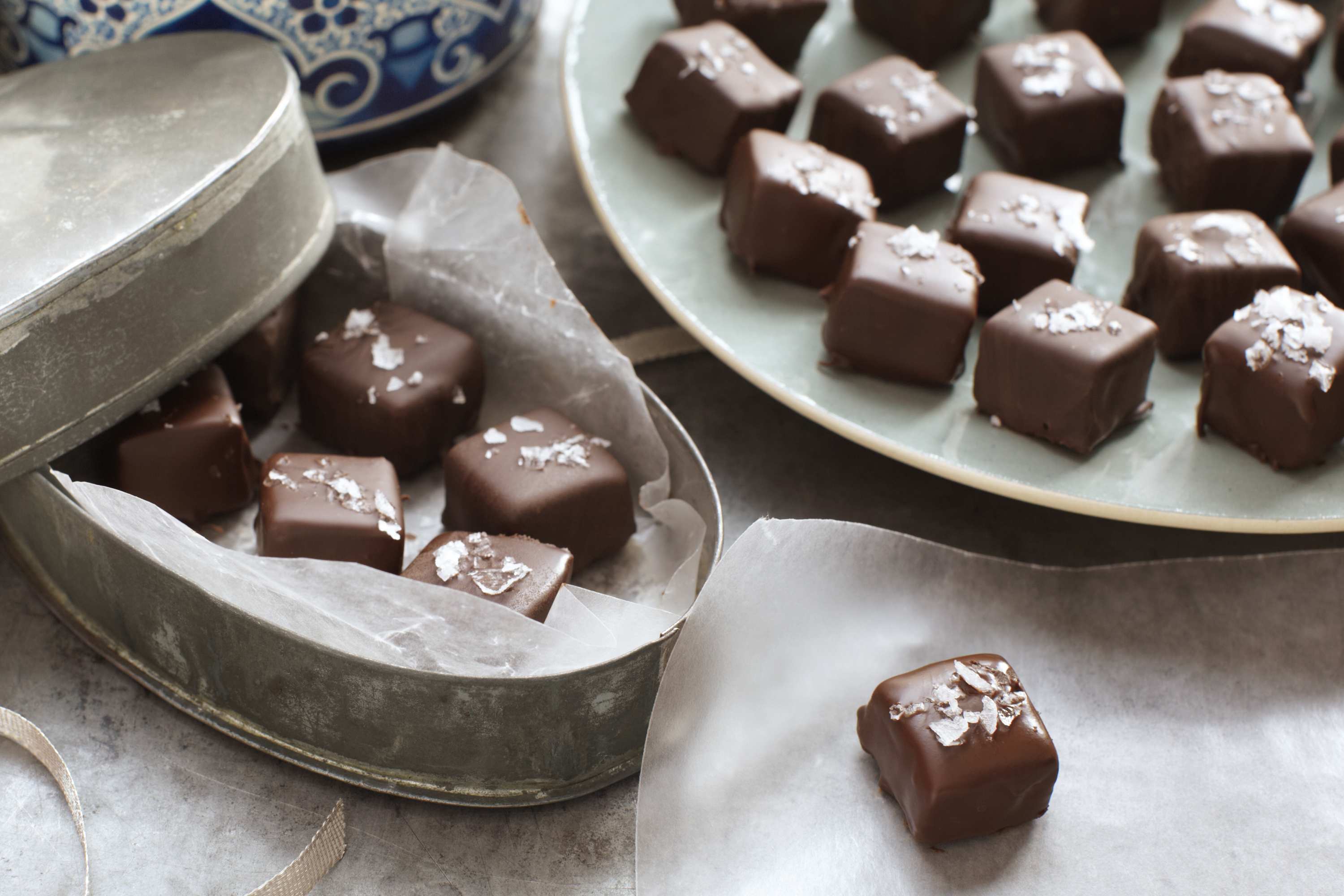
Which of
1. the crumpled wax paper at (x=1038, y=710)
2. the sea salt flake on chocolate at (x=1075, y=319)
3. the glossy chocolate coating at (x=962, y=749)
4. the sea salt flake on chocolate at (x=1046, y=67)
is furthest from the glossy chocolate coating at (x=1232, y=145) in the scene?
the glossy chocolate coating at (x=962, y=749)

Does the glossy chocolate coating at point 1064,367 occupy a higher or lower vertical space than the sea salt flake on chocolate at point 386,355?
higher

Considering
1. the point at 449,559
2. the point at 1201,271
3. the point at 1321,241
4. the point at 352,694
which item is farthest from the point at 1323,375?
the point at 352,694

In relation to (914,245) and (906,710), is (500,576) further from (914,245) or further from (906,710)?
(914,245)

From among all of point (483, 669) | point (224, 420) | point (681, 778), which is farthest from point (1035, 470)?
point (224, 420)

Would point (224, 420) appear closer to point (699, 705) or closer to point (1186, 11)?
point (699, 705)

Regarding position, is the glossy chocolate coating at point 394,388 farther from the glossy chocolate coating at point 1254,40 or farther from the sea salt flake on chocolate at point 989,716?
the glossy chocolate coating at point 1254,40
